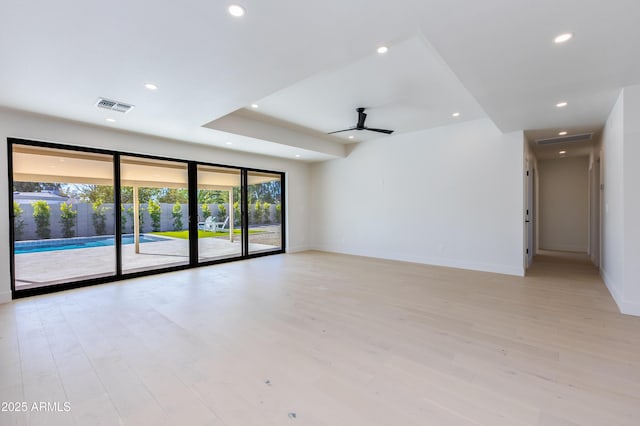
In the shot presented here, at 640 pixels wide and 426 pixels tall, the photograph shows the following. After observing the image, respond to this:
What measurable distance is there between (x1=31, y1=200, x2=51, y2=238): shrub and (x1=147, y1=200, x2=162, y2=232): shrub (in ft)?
4.65

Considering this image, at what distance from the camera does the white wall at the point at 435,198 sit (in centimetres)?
514

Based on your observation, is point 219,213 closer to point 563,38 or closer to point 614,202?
point 563,38

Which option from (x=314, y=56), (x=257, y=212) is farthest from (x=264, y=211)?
(x=314, y=56)

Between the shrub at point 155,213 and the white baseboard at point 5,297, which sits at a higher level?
the shrub at point 155,213

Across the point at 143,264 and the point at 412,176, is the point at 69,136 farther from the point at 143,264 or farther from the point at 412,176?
the point at 412,176

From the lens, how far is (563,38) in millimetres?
2258

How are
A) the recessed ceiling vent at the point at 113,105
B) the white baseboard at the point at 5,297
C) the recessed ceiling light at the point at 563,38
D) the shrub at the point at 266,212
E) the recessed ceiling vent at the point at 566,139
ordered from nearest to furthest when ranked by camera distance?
the recessed ceiling light at the point at 563,38 → the recessed ceiling vent at the point at 113,105 → the white baseboard at the point at 5,297 → the recessed ceiling vent at the point at 566,139 → the shrub at the point at 266,212

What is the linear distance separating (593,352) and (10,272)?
668cm

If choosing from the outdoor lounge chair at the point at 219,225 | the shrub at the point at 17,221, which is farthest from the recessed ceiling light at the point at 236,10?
the outdoor lounge chair at the point at 219,225

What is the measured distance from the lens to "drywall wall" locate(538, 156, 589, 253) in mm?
7473

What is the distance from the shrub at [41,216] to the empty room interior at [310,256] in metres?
0.03

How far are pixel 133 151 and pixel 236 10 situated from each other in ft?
13.7

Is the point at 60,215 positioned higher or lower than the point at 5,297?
higher

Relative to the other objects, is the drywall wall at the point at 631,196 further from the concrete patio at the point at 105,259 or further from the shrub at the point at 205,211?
the shrub at the point at 205,211
